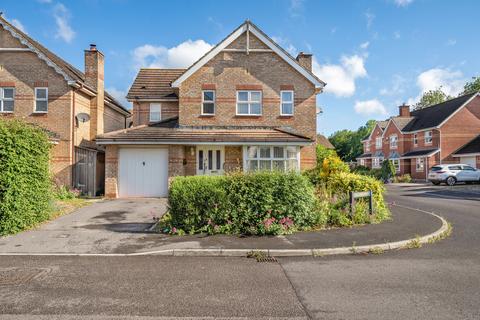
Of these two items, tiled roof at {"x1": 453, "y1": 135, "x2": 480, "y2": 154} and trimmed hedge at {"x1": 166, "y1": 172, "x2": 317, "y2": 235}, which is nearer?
trimmed hedge at {"x1": 166, "y1": 172, "x2": 317, "y2": 235}

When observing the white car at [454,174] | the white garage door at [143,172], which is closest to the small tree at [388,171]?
the white car at [454,174]

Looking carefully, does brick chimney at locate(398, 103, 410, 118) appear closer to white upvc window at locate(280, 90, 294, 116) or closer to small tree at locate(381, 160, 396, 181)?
small tree at locate(381, 160, 396, 181)

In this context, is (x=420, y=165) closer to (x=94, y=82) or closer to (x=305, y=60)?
(x=305, y=60)

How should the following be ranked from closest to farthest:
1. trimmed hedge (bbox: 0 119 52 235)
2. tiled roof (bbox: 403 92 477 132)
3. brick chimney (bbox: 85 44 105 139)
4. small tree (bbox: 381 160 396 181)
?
trimmed hedge (bbox: 0 119 52 235) < brick chimney (bbox: 85 44 105 139) < small tree (bbox: 381 160 396 181) < tiled roof (bbox: 403 92 477 132)

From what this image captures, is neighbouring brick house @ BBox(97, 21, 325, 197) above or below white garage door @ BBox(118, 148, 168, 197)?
above

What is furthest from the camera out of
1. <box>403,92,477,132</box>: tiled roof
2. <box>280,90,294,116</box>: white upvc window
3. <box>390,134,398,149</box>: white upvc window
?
<box>390,134,398,149</box>: white upvc window

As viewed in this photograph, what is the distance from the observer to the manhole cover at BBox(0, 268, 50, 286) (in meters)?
4.99

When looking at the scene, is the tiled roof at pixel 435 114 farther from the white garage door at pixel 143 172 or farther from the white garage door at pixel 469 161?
the white garage door at pixel 143 172

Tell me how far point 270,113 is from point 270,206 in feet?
33.1

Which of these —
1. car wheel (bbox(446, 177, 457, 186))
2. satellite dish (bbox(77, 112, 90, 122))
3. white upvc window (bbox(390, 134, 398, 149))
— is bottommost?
car wheel (bbox(446, 177, 457, 186))

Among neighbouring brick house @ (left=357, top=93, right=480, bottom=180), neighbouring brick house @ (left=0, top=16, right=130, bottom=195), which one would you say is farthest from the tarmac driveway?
neighbouring brick house @ (left=357, top=93, right=480, bottom=180)

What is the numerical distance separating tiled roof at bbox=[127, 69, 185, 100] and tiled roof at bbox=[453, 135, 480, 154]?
29.6 metres

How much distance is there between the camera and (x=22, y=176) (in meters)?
8.30

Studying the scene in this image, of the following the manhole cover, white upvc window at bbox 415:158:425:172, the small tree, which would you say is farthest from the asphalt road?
white upvc window at bbox 415:158:425:172
